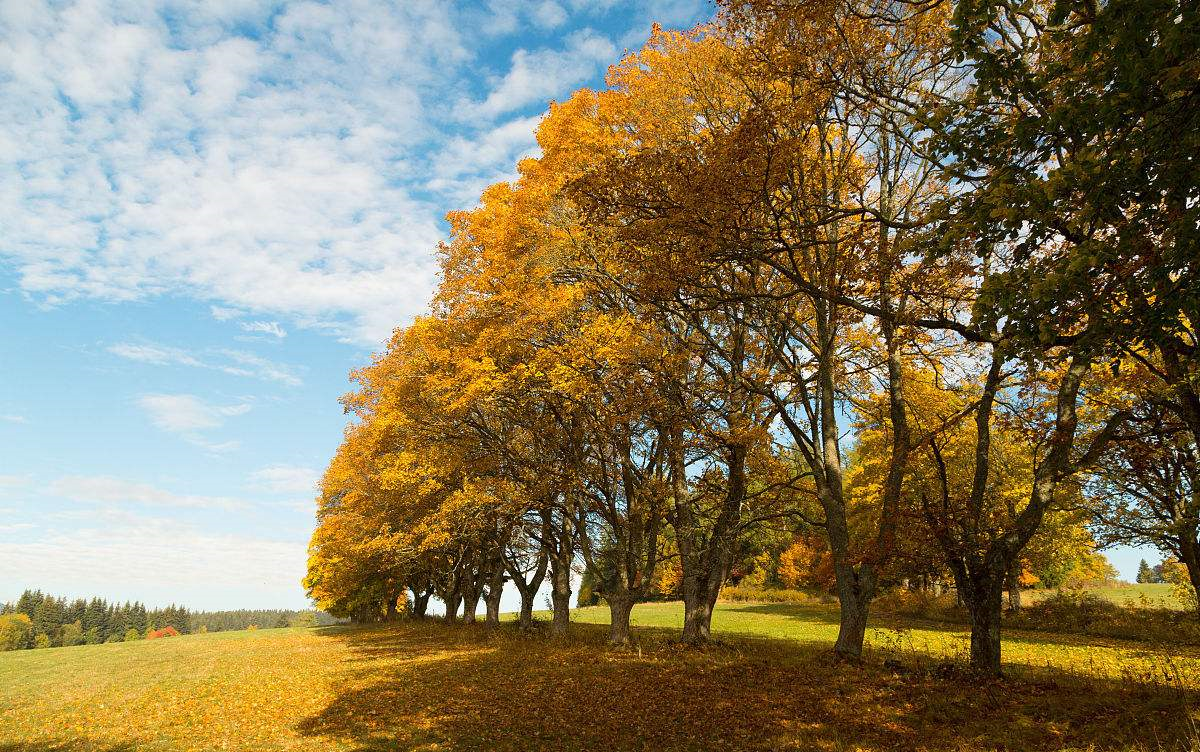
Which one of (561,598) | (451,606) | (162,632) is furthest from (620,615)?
(162,632)

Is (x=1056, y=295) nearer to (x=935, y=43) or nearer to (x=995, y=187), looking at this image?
(x=995, y=187)

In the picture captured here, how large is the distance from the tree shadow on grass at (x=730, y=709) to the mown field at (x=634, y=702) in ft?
0.16

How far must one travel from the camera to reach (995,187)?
7082mm

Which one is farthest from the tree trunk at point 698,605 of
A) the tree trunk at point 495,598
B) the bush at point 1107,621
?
the tree trunk at point 495,598

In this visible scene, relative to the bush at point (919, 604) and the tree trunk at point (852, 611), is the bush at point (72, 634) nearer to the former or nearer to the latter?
the bush at point (919, 604)

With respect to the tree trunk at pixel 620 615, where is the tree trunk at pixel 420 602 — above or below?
below

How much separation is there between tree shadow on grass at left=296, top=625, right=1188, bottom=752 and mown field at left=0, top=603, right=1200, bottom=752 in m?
0.05

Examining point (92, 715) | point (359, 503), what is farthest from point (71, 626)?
point (92, 715)

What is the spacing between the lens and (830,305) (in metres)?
15.9

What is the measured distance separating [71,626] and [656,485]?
5763 inches

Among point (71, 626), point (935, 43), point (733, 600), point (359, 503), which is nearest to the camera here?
point (935, 43)

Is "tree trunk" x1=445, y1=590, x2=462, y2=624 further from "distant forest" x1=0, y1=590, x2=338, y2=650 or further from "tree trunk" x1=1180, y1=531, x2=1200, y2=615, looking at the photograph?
"distant forest" x1=0, y1=590, x2=338, y2=650

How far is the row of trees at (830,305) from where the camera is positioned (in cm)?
685

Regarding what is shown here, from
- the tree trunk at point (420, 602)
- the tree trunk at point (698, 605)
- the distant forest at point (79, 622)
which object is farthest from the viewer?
the distant forest at point (79, 622)
